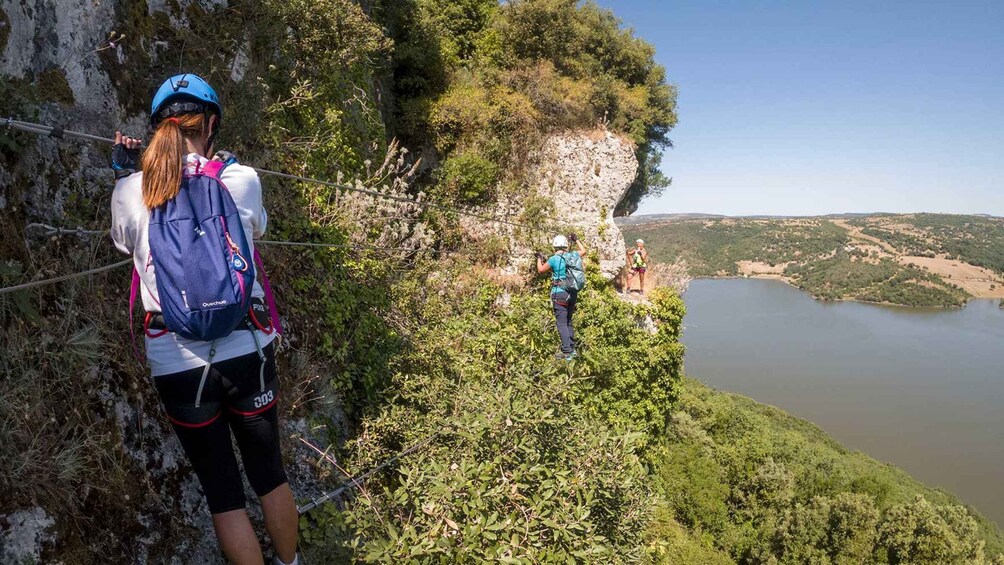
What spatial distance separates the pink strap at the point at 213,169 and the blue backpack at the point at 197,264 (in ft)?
0.10

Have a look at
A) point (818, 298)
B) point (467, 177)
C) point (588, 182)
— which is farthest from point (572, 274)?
point (818, 298)

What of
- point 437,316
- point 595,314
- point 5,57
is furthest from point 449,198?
point 5,57

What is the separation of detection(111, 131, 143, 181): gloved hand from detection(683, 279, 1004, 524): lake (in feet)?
85.0

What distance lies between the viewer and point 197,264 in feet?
5.72

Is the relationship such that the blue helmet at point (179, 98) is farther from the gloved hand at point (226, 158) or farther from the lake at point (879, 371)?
the lake at point (879, 371)

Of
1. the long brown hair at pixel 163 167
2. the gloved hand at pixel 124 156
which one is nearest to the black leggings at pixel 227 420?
the long brown hair at pixel 163 167

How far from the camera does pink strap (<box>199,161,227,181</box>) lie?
1.88 m

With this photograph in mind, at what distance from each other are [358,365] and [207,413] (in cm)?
313

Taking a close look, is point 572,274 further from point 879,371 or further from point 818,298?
point 818,298

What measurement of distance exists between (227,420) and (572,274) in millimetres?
6500

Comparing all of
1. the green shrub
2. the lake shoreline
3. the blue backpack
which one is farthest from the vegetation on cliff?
the lake shoreline

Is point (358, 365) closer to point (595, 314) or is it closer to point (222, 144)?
point (222, 144)

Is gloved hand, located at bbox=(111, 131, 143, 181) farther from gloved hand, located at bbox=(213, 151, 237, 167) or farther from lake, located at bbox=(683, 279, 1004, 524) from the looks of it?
lake, located at bbox=(683, 279, 1004, 524)

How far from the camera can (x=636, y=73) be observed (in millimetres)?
15367
